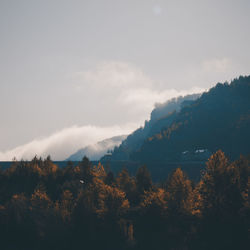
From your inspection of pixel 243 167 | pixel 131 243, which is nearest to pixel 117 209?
pixel 131 243

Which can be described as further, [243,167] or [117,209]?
[243,167]

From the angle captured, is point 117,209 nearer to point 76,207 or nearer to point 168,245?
point 76,207

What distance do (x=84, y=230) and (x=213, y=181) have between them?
80.8 ft

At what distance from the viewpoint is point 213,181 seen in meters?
49.1

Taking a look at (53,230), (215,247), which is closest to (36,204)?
(53,230)

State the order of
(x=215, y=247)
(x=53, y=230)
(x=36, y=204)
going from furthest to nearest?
1. (x=36, y=204)
2. (x=53, y=230)
3. (x=215, y=247)

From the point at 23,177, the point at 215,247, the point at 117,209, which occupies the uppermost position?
the point at 23,177

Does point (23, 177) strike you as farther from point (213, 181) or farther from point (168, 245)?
point (213, 181)

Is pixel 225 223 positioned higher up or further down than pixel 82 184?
further down

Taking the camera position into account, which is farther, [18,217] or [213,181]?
[18,217]

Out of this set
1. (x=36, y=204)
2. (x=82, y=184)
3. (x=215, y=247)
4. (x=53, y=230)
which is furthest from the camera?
(x=82, y=184)

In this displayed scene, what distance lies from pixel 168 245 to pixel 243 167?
24845mm

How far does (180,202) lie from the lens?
52.7 metres

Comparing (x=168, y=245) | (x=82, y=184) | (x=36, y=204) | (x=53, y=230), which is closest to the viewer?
(x=168, y=245)
